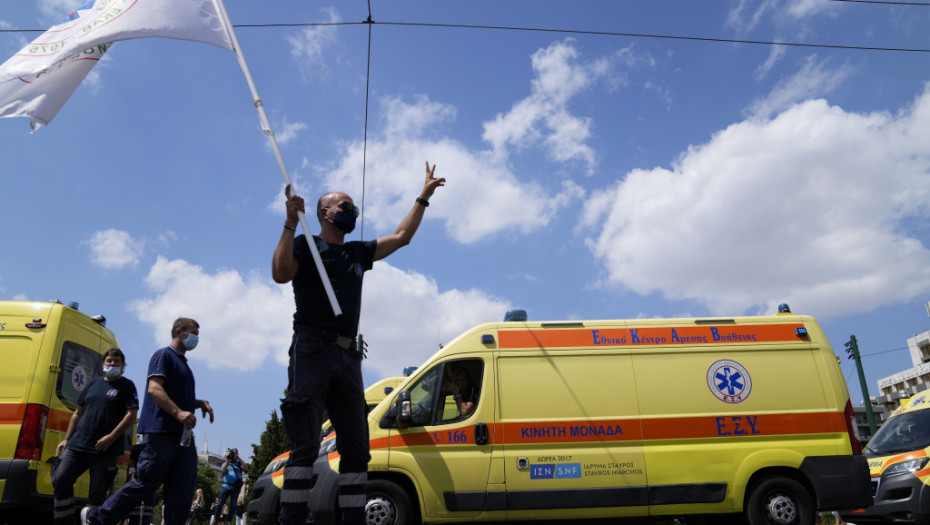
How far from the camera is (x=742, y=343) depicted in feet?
24.3

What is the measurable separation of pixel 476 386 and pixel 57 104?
15.6 ft

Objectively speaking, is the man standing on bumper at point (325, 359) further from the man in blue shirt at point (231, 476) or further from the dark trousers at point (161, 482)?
the man in blue shirt at point (231, 476)

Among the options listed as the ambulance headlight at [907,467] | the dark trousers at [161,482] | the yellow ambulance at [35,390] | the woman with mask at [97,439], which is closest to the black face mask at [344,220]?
the dark trousers at [161,482]

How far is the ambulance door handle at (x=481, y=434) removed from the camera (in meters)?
6.85

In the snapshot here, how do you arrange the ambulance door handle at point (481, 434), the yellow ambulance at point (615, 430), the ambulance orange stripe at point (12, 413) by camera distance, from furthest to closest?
the ambulance door handle at point (481, 434)
the yellow ambulance at point (615, 430)
the ambulance orange stripe at point (12, 413)

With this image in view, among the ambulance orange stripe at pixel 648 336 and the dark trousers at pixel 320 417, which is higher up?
the ambulance orange stripe at pixel 648 336

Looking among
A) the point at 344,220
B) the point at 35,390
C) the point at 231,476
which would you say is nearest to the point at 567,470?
the point at 344,220

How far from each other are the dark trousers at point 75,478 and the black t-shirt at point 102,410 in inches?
3.1

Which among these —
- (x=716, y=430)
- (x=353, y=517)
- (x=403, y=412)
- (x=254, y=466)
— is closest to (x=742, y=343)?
(x=716, y=430)

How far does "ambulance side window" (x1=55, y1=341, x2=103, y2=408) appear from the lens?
689 cm

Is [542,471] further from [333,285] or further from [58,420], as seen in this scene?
[58,420]

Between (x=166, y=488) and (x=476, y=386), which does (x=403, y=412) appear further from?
(x=166, y=488)

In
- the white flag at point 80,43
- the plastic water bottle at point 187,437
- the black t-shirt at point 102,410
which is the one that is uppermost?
the white flag at point 80,43

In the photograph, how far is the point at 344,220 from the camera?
3643mm
